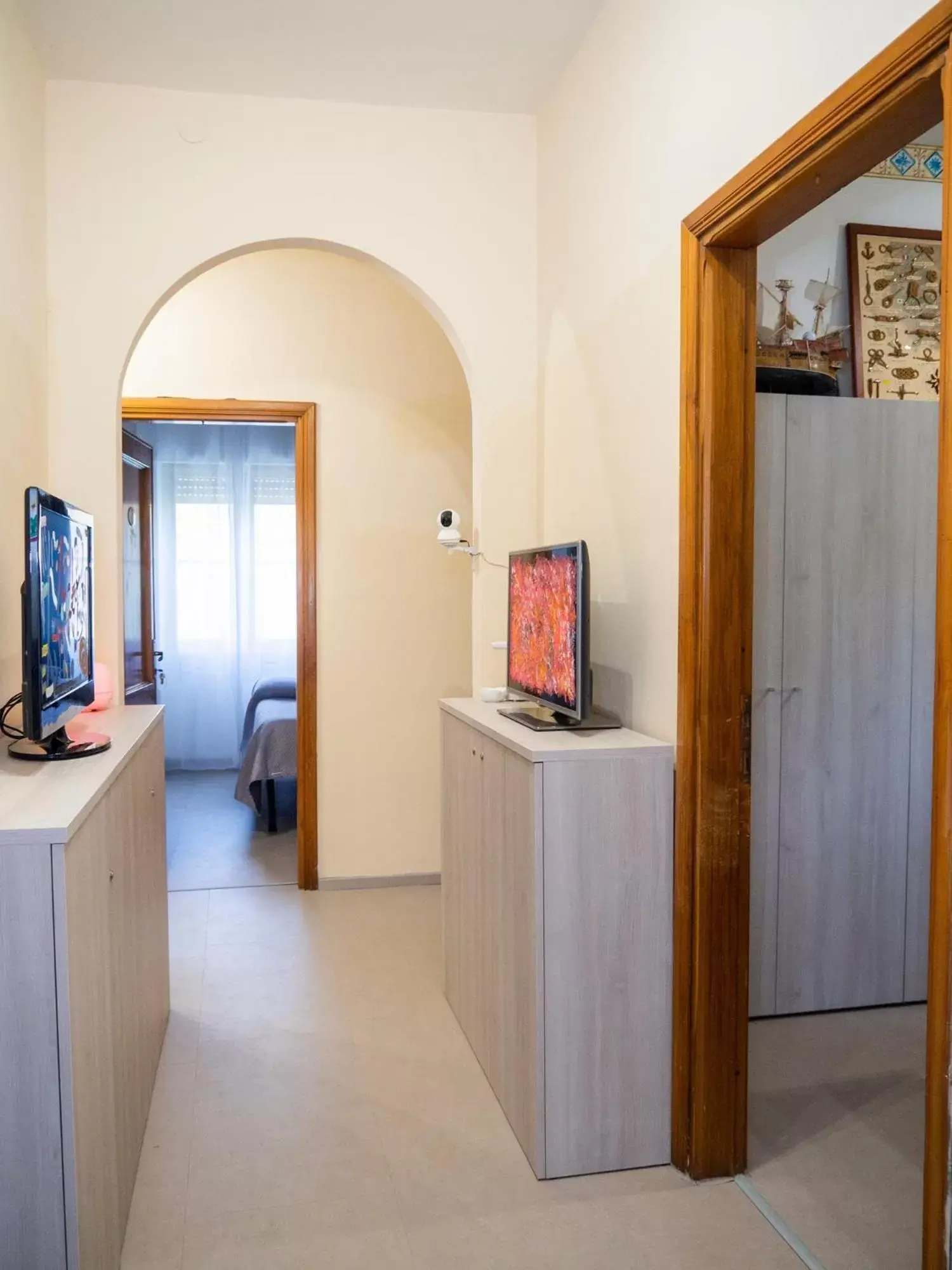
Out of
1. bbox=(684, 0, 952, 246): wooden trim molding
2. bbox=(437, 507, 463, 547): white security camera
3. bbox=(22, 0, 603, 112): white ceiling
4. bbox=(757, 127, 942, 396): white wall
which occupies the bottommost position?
bbox=(437, 507, 463, 547): white security camera

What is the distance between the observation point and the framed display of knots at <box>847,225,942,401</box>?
3270 millimetres

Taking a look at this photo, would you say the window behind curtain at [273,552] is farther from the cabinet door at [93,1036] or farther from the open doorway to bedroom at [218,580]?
the cabinet door at [93,1036]

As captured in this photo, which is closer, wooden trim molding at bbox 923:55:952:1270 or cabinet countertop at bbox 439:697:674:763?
wooden trim molding at bbox 923:55:952:1270

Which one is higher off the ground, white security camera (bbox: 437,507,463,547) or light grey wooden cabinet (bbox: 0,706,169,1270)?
white security camera (bbox: 437,507,463,547)

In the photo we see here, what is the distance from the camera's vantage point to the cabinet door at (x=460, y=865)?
279 centimetres

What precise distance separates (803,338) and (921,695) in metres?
1.15

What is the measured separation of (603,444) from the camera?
8.99 feet

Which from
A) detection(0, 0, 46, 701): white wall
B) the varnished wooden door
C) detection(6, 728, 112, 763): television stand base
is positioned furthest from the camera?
the varnished wooden door

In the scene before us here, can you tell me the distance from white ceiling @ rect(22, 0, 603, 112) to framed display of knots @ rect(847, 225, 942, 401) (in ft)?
3.79

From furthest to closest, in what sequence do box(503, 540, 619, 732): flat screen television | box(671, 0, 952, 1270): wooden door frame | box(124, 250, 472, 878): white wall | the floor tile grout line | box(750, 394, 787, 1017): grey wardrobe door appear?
box(124, 250, 472, 878): white wall, box(750, 394, 787, 1017): grey wardrobe door, box(503, 540, 619, 732): flat screen television, box(671, 0, 952, 1270): wooden door frame, the floor tile grout line

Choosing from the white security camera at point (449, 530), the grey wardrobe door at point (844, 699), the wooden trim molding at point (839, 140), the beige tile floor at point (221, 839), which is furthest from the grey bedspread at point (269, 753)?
the wooden trim molding at point (839, 140)

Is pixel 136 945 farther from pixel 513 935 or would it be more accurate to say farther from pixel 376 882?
pixel 376 882

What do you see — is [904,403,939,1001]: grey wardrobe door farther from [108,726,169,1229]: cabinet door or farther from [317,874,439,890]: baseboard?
[108,726,169,1229]: cabinet door

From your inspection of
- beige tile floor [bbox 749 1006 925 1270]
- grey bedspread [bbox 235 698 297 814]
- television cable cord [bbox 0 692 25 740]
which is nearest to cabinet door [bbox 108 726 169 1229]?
television cable cord [bbox 0 692 25 740]
